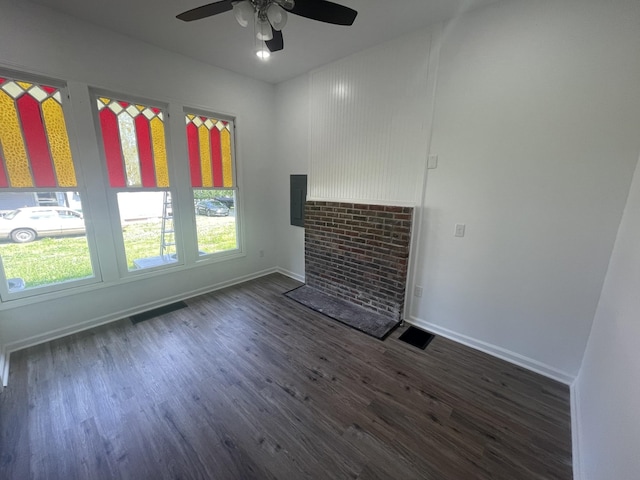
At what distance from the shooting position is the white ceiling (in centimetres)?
204

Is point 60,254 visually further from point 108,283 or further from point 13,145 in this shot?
point 13,145

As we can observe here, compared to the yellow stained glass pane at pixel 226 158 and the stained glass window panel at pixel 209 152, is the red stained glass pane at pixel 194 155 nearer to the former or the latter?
the stained glass window panel at pixel 209 152

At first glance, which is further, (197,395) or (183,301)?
(183,301)

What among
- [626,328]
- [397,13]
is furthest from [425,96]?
[626,328]

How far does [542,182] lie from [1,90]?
14.5 feet

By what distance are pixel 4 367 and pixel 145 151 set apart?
7.37ft

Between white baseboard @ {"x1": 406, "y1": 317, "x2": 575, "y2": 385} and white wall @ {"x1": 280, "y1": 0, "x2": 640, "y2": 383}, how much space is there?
0.01 meters

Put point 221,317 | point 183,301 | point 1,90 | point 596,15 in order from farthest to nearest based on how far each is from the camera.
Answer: point 183,301 < point 221,317 < point 1,90 < point 596,15

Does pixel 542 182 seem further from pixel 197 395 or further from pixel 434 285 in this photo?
→ pixel 197 395

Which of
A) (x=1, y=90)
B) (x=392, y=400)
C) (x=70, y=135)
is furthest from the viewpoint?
(x=70, y=135)

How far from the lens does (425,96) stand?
2.40m

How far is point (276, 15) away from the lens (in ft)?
4.90

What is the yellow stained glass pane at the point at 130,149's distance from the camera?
8.73ft

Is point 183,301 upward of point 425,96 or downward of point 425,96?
downward
